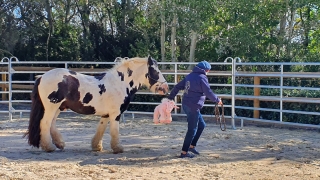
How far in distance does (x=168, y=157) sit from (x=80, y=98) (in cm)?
160

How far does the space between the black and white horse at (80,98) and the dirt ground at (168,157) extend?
276 millimetres

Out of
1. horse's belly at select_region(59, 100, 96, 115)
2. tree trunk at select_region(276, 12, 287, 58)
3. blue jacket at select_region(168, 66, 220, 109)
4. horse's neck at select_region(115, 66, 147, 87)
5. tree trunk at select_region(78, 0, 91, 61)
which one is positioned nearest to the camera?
blue jacket at select_region(168, 66, 220, 109)

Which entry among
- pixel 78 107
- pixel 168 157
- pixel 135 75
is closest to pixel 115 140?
pixel 78 107

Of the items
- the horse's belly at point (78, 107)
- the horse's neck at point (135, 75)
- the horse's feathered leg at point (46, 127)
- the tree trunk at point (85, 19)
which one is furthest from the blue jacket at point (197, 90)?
the tree trunk at point (85, 19)

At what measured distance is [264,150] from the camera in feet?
23.1

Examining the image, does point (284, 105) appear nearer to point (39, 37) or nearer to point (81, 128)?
point (81, 128)

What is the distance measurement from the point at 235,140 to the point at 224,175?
2726 millimetres

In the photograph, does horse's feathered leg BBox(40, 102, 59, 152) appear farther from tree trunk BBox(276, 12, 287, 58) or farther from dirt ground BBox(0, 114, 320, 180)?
tree trunk BBox(276, 12, 287, 58)

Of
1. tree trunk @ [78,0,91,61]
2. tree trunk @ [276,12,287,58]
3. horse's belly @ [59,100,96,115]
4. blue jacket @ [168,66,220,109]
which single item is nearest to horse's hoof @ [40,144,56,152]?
horse's belly @ [59,100,96,115]

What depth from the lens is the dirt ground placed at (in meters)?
5.29

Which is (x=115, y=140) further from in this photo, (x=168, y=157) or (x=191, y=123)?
(x=191, y=123)

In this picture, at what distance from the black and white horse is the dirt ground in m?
0.28

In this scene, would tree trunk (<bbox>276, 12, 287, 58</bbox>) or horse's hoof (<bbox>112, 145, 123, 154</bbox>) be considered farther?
tree trunk (<bbox>276, 12, 287, 58</bbox>)

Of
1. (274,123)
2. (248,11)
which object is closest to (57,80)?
(274,123)
